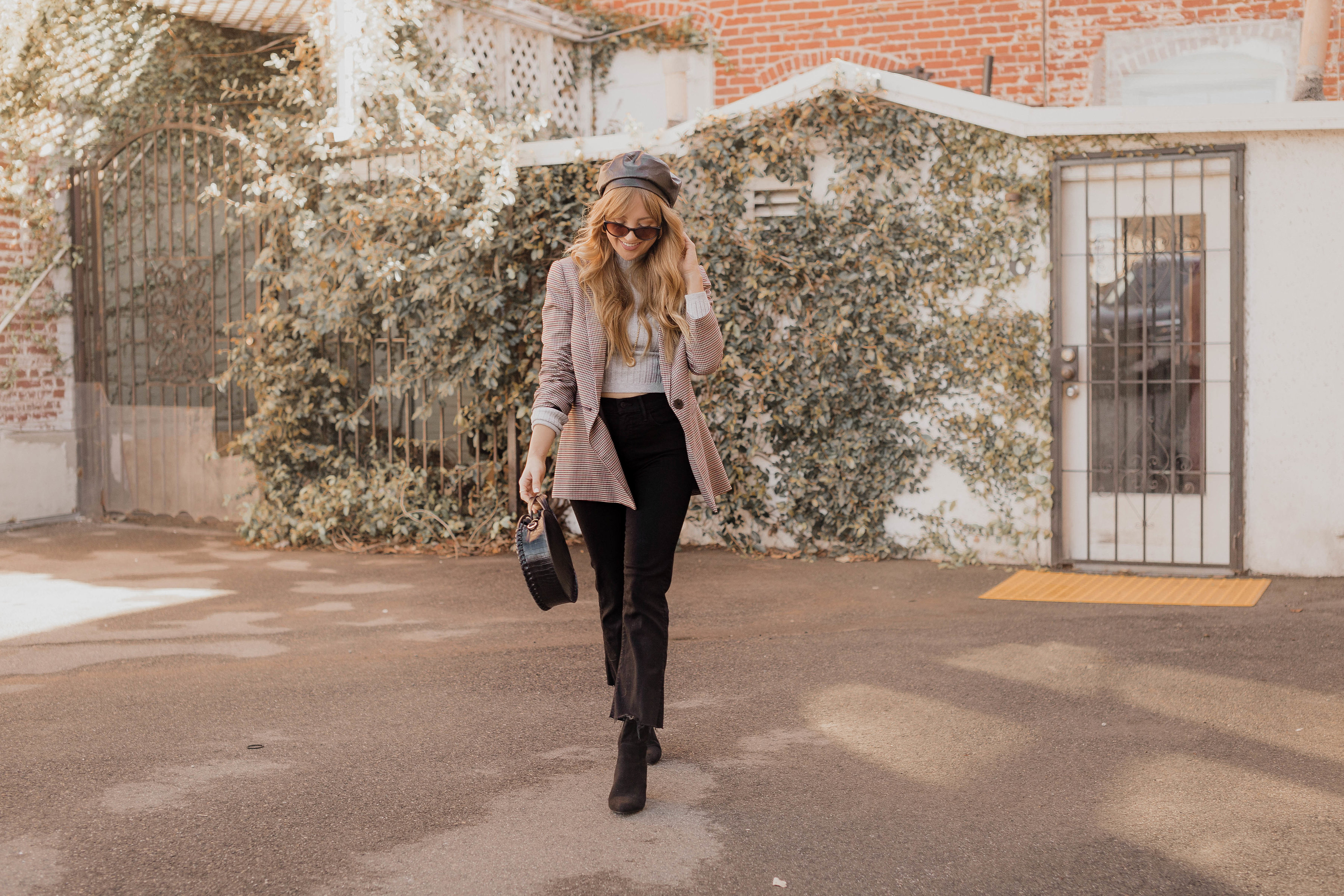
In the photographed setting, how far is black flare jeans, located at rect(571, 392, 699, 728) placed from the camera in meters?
3.44

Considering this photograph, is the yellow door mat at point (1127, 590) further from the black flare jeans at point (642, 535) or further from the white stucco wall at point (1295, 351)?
the black flare jeans at point (642, 535)

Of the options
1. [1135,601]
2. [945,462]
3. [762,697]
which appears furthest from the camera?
[945,462]

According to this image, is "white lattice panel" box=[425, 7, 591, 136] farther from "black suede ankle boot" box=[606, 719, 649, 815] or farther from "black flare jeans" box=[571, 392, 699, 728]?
"black suede ankle boot" box=[606, 719, 649, 815]

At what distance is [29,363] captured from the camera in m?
9.13

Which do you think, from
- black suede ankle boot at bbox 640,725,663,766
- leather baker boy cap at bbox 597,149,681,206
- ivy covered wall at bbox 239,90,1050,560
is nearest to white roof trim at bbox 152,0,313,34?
ivy covered wall at bbox 239,90,1050,560

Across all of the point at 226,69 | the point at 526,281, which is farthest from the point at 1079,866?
the point at 226,69

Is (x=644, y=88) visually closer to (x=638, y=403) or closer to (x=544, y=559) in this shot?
(x=638, y=403)

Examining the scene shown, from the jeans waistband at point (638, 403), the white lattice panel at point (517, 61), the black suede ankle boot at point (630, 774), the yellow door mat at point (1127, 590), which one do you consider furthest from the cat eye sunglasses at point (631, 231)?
the white lattice panel at point (517, 61)

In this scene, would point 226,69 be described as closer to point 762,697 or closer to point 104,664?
point 104,664

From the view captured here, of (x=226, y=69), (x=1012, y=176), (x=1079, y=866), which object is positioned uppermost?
(x=226, y=69)

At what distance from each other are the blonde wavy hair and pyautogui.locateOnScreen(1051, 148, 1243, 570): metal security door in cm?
394

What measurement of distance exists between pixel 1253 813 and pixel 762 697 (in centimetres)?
177

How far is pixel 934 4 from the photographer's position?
10648mm

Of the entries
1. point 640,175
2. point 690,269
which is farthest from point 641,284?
point 640,175
